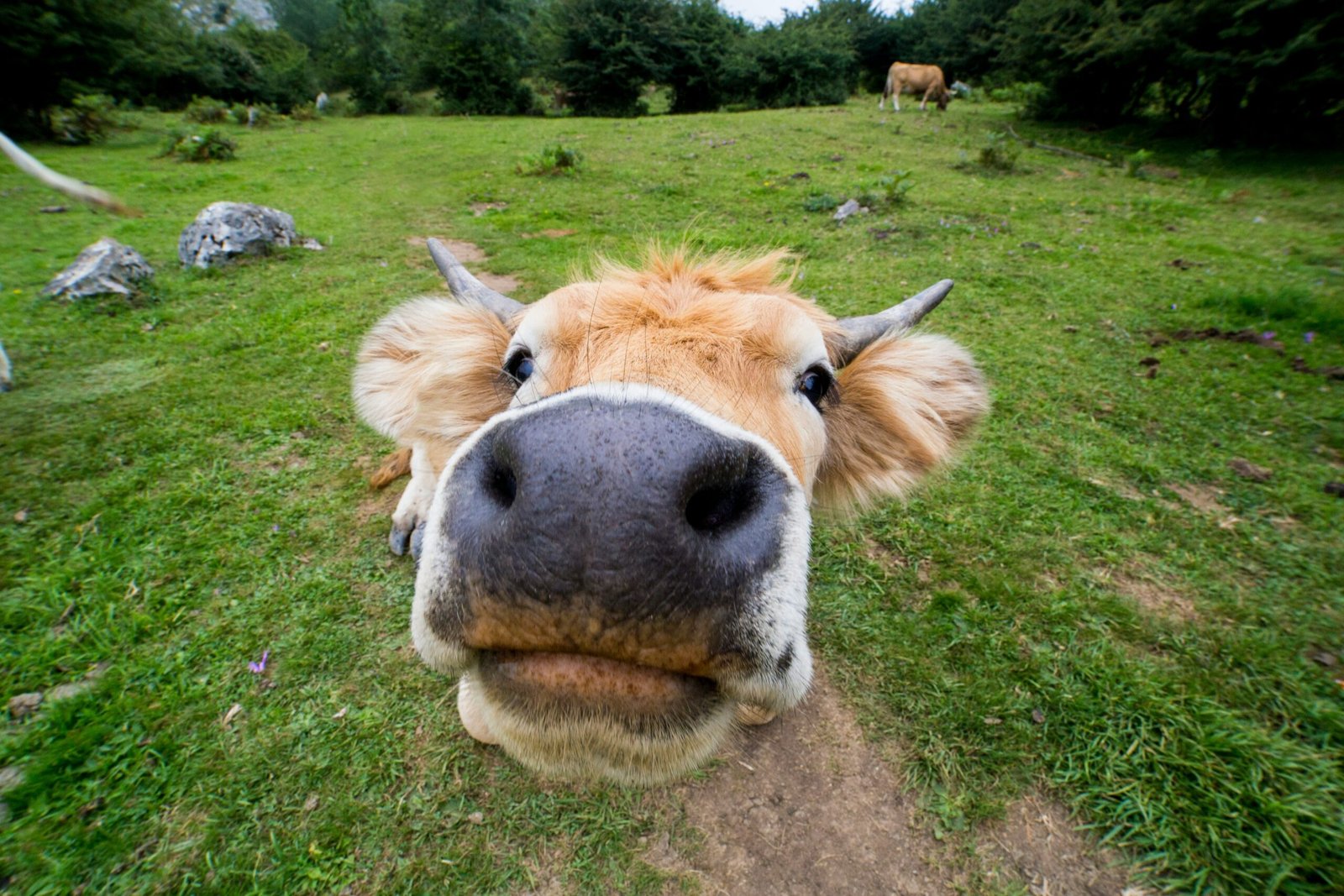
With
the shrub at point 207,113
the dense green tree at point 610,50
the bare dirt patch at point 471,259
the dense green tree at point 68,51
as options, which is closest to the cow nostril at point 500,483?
the bare dirt patch at point 471,259

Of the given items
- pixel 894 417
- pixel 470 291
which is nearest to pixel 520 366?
pixel 470 291

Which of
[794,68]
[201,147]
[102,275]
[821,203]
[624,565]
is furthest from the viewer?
[794,68]

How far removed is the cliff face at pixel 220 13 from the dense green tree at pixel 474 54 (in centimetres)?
1147

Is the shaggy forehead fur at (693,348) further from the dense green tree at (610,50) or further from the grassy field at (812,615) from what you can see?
the dense green tree at (610,50)

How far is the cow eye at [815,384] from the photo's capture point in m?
2.39

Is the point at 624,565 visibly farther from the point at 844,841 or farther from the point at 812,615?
the point at 812,615

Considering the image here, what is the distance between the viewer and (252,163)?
15859mm

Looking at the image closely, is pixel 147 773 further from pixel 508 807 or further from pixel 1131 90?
pixel 1131 90

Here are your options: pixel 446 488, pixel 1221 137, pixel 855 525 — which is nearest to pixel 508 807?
pixel 446 488

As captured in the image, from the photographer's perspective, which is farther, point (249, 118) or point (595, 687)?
point (249, 118)

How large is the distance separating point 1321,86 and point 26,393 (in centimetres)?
2186

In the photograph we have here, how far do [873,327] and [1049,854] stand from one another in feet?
8.16

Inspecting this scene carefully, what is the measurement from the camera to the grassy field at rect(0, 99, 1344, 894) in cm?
249

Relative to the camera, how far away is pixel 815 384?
8.20 ft
